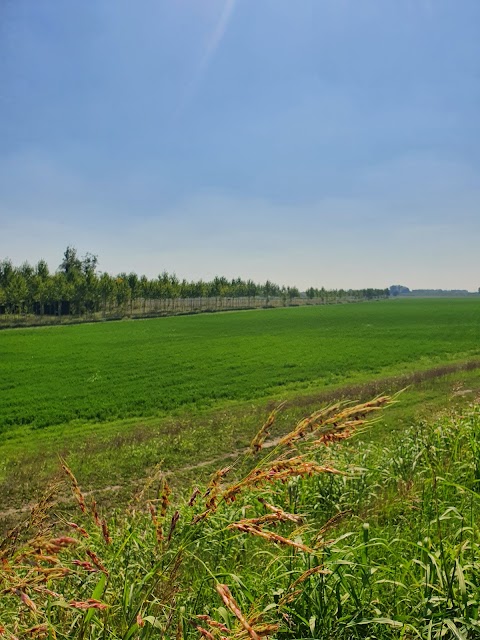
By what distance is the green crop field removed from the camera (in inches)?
933

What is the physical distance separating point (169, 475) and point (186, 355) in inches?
1142

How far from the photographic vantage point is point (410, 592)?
9.41 ft

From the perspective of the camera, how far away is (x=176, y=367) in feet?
114

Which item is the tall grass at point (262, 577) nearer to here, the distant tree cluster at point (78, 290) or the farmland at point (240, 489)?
the farmland at point (240, 489)

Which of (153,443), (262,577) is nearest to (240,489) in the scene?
(262,577)

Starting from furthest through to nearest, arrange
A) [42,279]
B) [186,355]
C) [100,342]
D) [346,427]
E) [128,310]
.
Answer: [128,310]
[42,279]
[100,342]
[186,355]
[346,427]

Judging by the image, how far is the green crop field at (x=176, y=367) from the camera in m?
23.7

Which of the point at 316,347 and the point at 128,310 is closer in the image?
the point at 316,347

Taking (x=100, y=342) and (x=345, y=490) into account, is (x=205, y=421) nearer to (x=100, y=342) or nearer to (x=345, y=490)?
(x=345, y=490)

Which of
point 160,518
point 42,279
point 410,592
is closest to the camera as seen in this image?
point 160,518

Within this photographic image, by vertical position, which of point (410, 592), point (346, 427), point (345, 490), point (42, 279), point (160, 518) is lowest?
point (345, 490)

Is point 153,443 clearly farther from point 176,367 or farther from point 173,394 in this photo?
point 176,367

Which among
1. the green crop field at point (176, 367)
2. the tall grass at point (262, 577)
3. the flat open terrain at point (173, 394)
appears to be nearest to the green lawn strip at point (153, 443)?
the flat open terrain at point (173, 394)

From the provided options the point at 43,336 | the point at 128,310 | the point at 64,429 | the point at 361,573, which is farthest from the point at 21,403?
the point at 128,310
